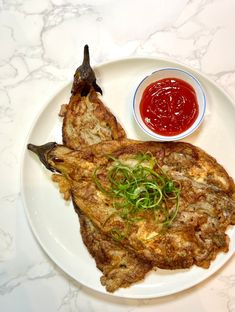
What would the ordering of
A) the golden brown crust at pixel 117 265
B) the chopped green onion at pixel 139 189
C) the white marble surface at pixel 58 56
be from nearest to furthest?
the chopped green onion at pixel 139 189, the golden brown crust at pixel 117 265, the white marble surface at pixel 58 56

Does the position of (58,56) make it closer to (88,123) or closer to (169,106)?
(88,123)

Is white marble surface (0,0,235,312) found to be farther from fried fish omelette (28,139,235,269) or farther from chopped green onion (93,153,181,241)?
chopped green onion (93,153,181,241)

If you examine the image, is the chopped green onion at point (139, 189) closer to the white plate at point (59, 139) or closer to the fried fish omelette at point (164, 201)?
the fried fish omelette at point (164, 201)

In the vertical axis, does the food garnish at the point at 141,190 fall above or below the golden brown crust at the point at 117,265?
above

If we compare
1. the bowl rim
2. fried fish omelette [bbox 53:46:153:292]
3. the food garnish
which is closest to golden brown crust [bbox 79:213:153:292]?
fried fish omelette [bbox 53:46:153:292]

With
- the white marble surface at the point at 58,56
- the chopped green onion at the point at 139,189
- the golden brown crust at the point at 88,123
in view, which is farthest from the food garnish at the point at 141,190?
the white marble surface at the point at 58,56

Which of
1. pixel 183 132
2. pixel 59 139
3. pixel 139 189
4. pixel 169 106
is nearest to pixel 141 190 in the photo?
pixel 139 189

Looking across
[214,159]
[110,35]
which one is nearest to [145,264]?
[214,159]
